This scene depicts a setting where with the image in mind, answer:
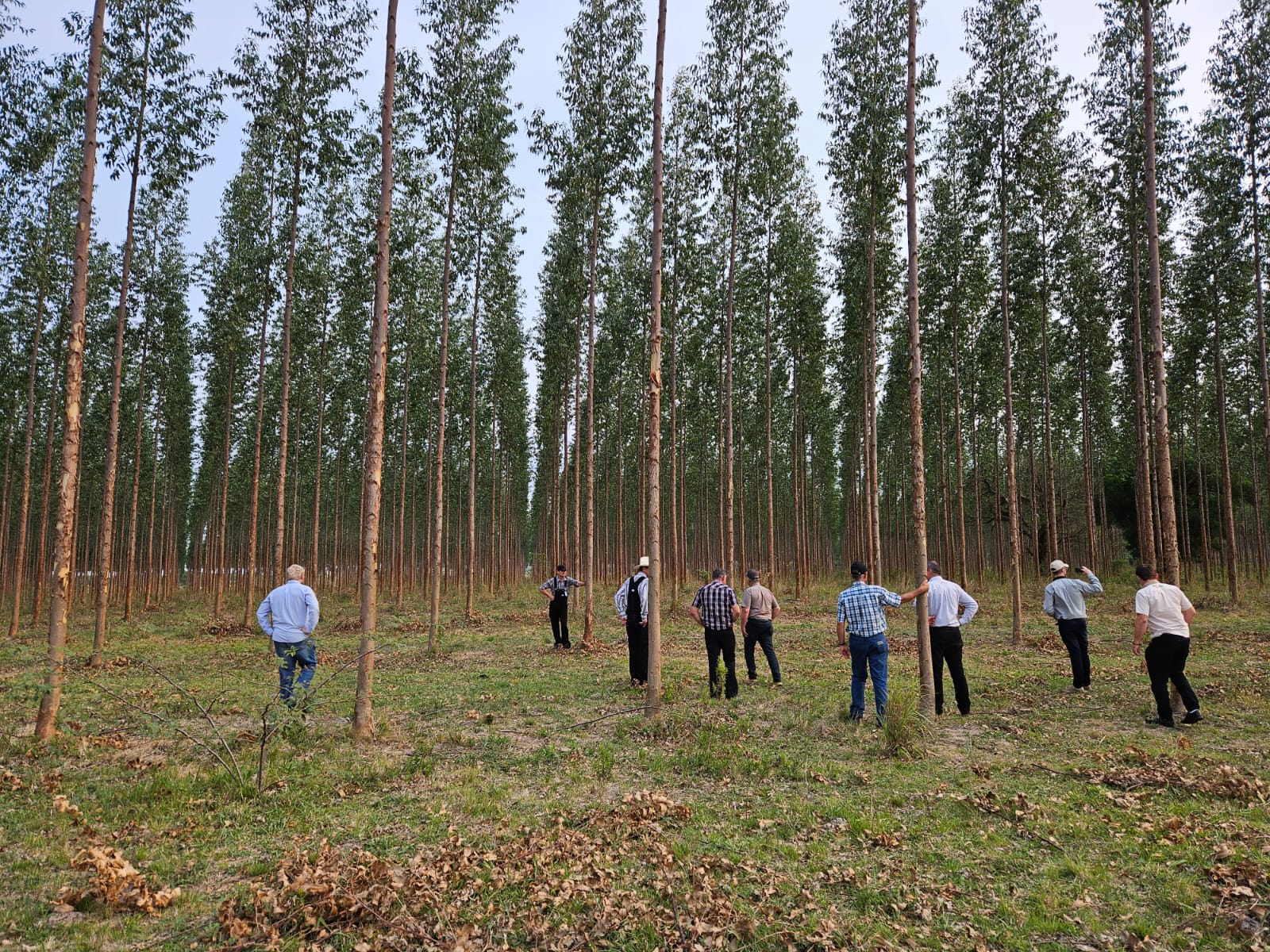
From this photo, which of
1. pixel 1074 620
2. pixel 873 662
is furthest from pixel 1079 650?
pixel 873 662

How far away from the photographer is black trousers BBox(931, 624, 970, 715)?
353 inches

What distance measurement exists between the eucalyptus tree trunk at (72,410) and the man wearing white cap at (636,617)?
7361mm

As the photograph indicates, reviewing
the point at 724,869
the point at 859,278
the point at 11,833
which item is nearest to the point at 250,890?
the point at 11,833

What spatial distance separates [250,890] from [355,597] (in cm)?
2873

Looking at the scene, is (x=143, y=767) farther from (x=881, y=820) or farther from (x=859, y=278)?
(x=859, y=278)

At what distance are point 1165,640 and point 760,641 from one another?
5315 mm

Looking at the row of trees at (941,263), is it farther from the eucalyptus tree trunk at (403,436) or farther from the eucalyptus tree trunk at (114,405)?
the eucalyptus tree trunk at (114,405)

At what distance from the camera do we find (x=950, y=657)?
29.7 feet

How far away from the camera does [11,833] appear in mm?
5176

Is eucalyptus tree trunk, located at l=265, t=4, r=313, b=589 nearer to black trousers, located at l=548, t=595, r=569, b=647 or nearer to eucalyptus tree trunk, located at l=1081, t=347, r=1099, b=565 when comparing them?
black trousers, located at l=548, t=595, r=569, b=647

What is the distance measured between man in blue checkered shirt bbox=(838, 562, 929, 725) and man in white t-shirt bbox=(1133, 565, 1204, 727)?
2.82 m

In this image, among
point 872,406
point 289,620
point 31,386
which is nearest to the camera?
point 289,620

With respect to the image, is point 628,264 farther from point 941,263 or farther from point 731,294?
point 941,263

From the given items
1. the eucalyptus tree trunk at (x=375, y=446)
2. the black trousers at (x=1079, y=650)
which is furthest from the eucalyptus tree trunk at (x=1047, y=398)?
the eucalyptus tree trunk at (x=375, y=446)
